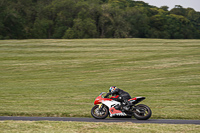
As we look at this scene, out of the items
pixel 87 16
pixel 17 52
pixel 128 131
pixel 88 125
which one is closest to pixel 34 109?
pixel 88 125

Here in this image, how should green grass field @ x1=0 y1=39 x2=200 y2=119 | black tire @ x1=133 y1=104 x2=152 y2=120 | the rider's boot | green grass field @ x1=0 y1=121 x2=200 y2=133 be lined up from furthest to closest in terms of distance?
green grass field @ x1=0 y1=39 x2=200 y2=119 → the rider's boot → black tire @ x1=133 y1=104 x2=152 y2=120 → green grass field @ x1=0 y1=121 x2=200 y2=133

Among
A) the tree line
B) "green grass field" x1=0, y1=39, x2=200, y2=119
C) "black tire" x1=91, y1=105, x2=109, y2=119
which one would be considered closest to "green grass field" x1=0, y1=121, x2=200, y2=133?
"black tire" x1=91, y1=105, x2=109, y2=119

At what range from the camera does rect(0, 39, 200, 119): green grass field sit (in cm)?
1498

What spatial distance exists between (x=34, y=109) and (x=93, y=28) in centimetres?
6449

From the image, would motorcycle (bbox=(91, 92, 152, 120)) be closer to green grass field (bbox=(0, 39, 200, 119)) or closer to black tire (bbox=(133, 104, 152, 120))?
black tire (bbox=(133, 104, 152, 120))

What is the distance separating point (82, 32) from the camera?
75.9m

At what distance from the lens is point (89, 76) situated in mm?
29625

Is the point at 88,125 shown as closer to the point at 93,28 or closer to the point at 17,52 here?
the point at 17,52

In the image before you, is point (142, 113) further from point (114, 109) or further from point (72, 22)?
point (72, 22)

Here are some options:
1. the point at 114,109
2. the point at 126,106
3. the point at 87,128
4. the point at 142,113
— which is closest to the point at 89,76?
the point at 114,109

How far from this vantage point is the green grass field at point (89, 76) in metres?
15.0

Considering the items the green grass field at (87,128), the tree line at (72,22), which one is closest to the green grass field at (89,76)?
the green grass field at (87,128)

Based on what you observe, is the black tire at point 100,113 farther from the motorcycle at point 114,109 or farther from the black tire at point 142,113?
the black tire at point 142,113

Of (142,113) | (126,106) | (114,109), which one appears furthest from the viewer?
(114,109)
